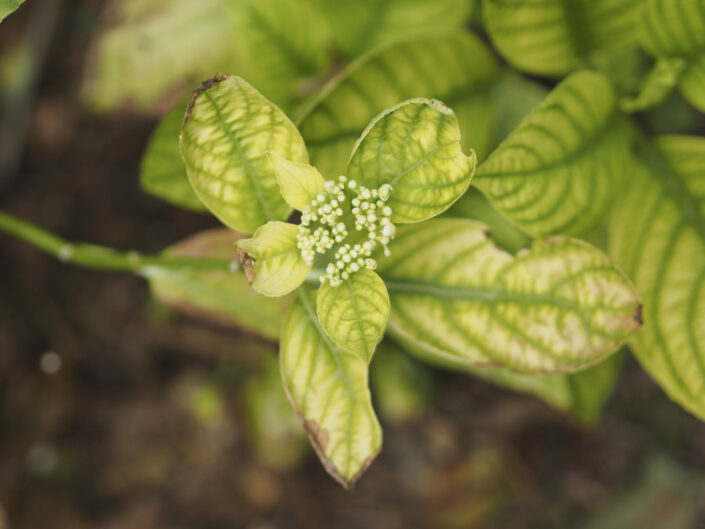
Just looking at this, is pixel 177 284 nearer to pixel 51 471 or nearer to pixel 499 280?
pixel 499 280

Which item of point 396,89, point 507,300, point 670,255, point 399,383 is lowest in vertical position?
point 399,383

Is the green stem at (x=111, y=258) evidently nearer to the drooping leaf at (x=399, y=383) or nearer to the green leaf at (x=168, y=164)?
the green leaf at (x=168, y=164)

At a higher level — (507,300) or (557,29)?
(557,29)

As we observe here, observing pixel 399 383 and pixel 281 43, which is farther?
pixel 399 383

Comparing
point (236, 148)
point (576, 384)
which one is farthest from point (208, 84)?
point (576, 384)

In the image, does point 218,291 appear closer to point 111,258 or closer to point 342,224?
point 111,258

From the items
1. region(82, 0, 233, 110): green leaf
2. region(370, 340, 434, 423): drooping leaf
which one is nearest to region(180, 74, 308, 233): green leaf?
region(82, 0, 233, 110): green leaf

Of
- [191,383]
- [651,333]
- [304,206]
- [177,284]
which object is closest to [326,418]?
[304,206]

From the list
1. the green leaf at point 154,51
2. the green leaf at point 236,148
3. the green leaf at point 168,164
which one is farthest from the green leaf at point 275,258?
the green leaf at point 154,51
